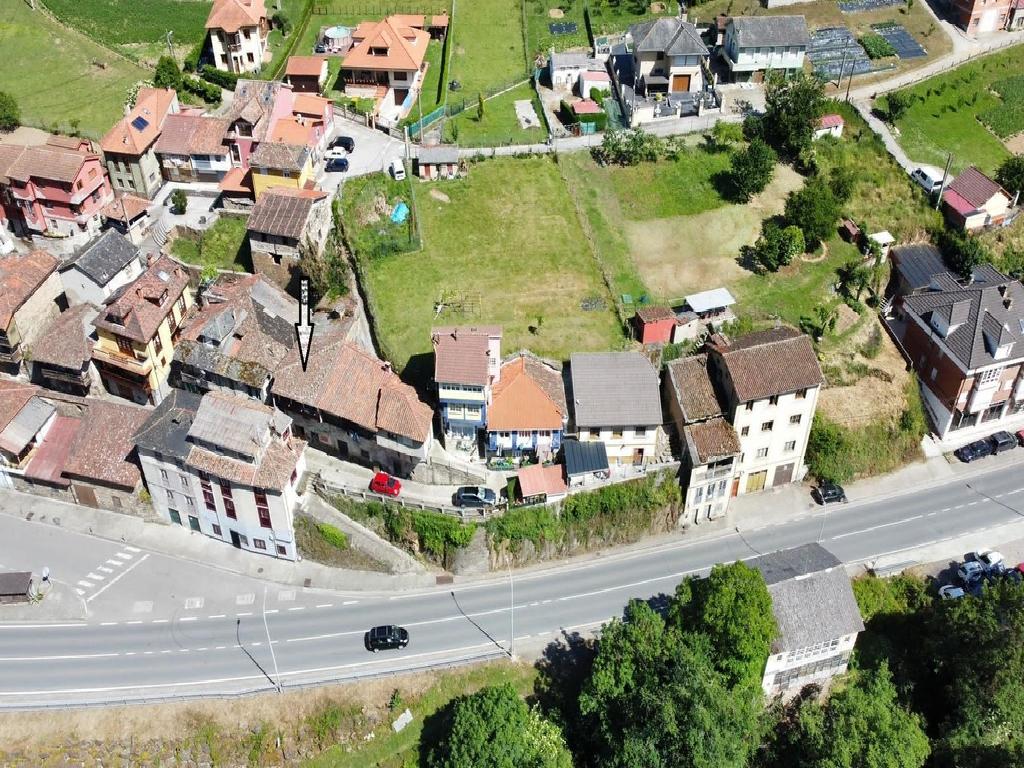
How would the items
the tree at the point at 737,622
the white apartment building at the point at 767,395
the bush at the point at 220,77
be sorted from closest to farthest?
the tree at the point at 737,622 → the white apartment building at the point at 767,395 → the bush at the point at 220,77

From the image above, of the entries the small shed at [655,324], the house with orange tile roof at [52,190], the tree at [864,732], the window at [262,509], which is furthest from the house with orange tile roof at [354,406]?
the tree at [864,732]

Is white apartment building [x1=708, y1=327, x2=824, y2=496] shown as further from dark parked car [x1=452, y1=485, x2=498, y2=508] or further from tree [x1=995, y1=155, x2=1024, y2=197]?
tree [x1=995, y1=155, x2=1024, y2=197]

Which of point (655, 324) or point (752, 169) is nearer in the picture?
point (655, 324)

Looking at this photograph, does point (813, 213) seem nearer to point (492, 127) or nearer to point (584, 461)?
point (492, 127)

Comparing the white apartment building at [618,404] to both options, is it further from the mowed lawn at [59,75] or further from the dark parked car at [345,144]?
the mowed lawn at [59,75]

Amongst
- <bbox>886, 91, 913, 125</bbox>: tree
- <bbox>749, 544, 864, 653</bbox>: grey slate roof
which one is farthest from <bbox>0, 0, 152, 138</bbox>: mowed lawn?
<bbox>886, 91, 913, 125</bbox>: tree

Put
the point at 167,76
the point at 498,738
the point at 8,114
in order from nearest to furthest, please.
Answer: the point at 498,738
the point at 8,114
the point at 167,76

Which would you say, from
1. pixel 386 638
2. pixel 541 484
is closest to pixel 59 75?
pixel 541 484

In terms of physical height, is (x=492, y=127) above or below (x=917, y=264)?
above
